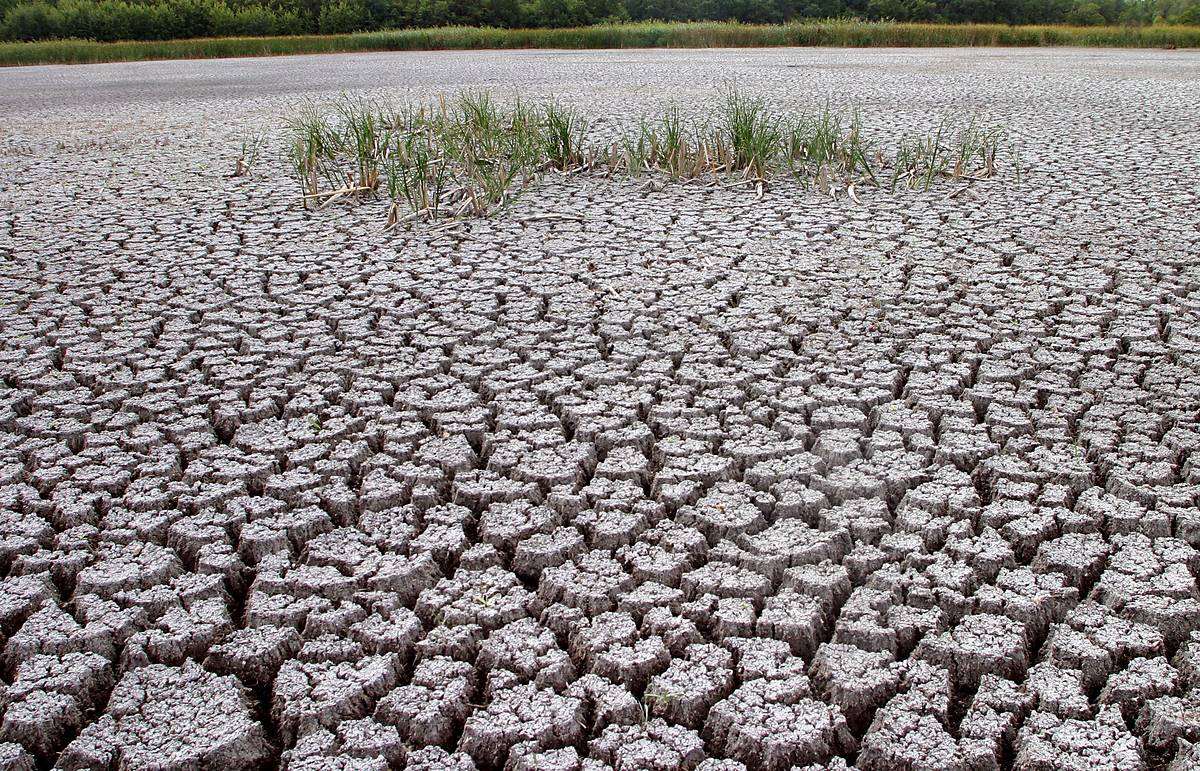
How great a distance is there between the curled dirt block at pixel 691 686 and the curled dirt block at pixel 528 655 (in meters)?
0.13

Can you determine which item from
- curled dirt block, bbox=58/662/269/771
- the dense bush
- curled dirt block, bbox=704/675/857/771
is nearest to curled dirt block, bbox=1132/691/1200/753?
curled dirt block, bbox=704/675/857/771

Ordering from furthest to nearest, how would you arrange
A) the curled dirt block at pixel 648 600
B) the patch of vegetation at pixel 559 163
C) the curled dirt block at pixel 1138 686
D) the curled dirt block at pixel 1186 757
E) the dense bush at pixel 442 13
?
the dense bush at pixel 442 13
the patch of vegetation at pixel 559 163
the curled dirt block at pixel 648 600
the curled dirt block at pixel 1138 686
the curled dirt block at pixel 1186 757

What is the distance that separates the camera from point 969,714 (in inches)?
50.3

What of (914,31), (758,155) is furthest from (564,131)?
(914,31)

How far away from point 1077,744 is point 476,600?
2.88 ft

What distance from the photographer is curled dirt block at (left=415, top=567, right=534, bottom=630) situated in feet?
4.84

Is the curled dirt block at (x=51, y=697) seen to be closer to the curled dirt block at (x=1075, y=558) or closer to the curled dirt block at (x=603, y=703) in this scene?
the curled dirt block at (x=603, y=703)

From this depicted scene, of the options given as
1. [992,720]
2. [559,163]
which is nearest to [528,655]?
[992,720]

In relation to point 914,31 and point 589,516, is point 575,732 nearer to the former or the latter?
point 589,516

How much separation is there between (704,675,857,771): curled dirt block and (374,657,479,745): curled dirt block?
0.34 meters

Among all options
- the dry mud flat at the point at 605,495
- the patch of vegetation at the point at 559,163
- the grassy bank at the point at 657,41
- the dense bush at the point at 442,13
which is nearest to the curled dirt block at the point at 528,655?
the dry mud flat at the point at 605,495

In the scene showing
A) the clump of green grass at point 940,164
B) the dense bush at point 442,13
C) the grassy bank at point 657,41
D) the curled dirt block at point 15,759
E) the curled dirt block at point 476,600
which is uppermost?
the dense bush at point 442,13

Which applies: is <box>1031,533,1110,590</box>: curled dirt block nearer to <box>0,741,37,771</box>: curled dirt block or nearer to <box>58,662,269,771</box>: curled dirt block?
<box>58,662,269,771</box>: curled dirt block

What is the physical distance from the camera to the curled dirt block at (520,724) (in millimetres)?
1240
